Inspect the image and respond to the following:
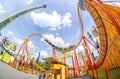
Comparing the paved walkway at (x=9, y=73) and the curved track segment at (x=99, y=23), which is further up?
the curved track segment at (x=99, y=23)

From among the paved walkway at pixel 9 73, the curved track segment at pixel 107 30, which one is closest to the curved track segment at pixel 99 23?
the curved track segment at pixel 107 30

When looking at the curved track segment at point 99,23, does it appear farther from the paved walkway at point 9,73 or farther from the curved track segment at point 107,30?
the paved walkway at point 9,73

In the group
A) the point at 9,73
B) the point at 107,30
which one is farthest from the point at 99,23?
the point at 9,73

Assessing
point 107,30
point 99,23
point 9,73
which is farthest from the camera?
point 9,73

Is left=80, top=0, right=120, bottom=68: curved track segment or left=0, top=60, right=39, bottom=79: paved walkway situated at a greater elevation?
left=80, top=0, right=120, bottom=68: curved track segment

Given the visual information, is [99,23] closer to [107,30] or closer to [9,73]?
[107,30]

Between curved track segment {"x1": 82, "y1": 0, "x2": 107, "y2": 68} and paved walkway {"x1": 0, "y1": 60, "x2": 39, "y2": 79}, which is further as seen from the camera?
paved walkway {"x1": 0, "y1": 60, "x2": 39, "y2": 79}

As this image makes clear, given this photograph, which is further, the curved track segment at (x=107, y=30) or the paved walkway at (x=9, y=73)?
the paved walkway at (x=9, y=73)

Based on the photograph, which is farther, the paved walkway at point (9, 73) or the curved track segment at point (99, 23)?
the paved walkway at point (9, 73)

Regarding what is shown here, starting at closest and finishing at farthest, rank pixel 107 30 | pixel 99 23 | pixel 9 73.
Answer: pixel 99 23, pixel 107 30, pixel 9 73

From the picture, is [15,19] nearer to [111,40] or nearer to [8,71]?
[8,71]

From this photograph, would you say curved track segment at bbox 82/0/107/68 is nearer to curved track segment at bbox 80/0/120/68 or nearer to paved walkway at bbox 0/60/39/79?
curved track segment at bbox 80/0/120/68

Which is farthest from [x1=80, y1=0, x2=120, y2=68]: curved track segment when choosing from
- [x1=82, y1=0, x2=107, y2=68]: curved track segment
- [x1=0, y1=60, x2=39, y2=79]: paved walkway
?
[x1=0, y1=60, x2=39, y2=79]: paved walkway

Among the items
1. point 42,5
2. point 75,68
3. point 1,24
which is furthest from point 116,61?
point 42,5
